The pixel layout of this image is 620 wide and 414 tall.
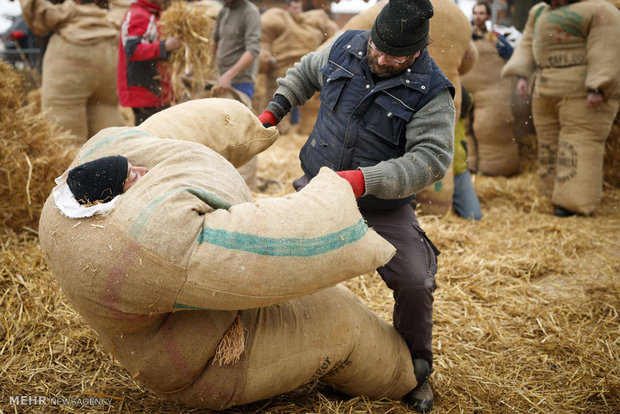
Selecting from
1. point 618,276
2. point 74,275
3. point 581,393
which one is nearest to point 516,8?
point 618,276

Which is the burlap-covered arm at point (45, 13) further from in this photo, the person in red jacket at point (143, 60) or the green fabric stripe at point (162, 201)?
the green fabric stripe at point (162, 201)

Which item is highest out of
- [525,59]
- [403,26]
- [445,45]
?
[403,26]

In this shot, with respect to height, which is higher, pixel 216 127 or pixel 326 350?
pixel 216 127

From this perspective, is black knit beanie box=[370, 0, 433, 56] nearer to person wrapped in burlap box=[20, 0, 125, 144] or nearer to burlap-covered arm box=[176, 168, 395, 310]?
burlap-covered arm box=[176, 168, 395, 310]

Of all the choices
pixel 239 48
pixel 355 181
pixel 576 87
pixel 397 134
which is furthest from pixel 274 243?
pixel 576 87

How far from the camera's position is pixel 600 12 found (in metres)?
5.09

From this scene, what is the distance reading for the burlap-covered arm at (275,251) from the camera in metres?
1.65

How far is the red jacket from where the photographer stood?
4926mm

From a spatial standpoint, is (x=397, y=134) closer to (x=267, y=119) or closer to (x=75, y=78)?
(x=267, y=119)

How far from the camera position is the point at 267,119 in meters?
2.75

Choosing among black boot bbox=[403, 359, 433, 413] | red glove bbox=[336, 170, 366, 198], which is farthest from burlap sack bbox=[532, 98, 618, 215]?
red glove bbox=[336, 170, 366, 198]

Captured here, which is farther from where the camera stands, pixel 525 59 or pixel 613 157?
pixel 613 157

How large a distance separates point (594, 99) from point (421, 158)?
3.84 metres

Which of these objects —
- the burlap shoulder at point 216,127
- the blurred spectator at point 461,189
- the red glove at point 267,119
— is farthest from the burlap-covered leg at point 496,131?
the burlap shoulder at point 216,127
